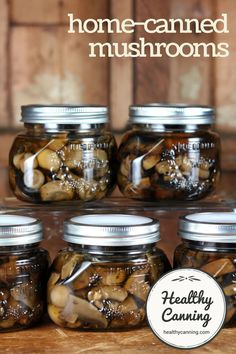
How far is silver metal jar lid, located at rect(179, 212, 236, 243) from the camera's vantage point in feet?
3.46

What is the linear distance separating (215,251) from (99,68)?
43cm

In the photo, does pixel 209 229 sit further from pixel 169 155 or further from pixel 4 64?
pixel 4 64

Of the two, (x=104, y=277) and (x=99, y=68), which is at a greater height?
(x=99, y=68)

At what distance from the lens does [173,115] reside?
114 centimetres

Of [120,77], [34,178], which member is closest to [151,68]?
[120,77]

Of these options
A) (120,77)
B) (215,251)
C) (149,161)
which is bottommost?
(215,251)

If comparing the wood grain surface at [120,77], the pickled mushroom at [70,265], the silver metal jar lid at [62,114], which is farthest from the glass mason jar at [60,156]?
the wood grain surface at [120,77]

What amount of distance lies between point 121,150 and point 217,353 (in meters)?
0.33

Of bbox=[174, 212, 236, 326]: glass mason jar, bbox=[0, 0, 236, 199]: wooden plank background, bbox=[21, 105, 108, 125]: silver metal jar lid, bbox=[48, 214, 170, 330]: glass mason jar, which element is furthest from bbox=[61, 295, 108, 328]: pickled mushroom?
bbox=[0, 0, 236, 199]: wooden plank background

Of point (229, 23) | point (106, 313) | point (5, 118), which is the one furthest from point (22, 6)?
point (106, 313)

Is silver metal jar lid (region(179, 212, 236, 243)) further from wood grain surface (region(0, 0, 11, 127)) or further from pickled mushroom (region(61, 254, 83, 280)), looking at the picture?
wood grain surface (region(0, 0, 11, 127))

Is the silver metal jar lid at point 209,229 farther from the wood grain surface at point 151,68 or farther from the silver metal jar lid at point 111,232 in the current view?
the wood grain surface at point 151,68

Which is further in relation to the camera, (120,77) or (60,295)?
(120,77)

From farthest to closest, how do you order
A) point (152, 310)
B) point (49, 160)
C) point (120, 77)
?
point (120, 77) → point (49, 160) → point (152, 310)
